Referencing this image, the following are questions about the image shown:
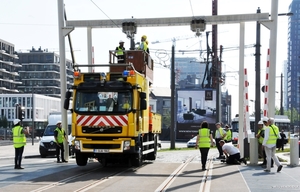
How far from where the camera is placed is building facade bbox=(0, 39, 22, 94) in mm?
152875

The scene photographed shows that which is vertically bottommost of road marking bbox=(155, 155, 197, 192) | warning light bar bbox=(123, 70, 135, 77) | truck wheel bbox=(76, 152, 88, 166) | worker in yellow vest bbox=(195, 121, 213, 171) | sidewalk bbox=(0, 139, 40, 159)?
sidewalk bbox=(0, 139, 40, 159)

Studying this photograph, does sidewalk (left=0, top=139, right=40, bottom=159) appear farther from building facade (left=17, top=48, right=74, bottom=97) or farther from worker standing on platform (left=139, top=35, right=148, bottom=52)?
building facade (left=17, top=48, right=74, bottom=97)

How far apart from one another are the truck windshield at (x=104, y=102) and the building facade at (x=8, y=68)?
138 metres

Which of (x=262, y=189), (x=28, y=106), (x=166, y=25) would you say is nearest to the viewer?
(x=262, y=189)

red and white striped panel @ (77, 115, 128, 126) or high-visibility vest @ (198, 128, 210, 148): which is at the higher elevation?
red and white striped panel @ (77, 115, 128, 126)

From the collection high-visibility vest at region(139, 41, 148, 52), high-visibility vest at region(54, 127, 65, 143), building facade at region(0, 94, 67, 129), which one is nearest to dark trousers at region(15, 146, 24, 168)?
high-visibility vest at region(54, 127, 65, 143)

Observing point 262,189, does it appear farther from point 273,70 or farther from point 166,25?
point 166,25

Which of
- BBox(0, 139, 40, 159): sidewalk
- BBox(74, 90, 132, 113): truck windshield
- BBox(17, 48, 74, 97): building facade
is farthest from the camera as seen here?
BBox(17, 48, 74, 97): building facade

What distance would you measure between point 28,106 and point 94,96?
12819 centimetres

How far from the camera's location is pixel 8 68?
517 feet

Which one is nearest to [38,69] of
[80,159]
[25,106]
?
[25,106]

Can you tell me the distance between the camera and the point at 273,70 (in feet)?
71.6

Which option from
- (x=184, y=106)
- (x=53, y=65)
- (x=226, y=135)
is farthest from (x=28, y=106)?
(x=226, y=135)

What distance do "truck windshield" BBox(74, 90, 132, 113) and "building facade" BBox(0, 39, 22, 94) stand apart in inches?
5417
